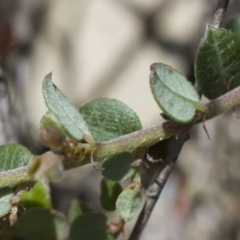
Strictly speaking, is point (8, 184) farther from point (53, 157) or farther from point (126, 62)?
point (126, 62)

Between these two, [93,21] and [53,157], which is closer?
[53,157]

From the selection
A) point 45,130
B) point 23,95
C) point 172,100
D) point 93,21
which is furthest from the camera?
point 93,21

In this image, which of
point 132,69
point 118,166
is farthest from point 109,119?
point 132,69

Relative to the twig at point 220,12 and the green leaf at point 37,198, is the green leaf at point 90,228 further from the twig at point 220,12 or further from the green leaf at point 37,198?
the twig at point 220,12

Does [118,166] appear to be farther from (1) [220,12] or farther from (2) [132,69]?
(2) [132,69]

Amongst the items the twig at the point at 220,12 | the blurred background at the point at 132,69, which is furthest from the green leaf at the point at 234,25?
the blurred background at the point at 132,69

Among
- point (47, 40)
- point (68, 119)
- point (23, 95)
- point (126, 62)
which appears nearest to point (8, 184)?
point (68, 119)

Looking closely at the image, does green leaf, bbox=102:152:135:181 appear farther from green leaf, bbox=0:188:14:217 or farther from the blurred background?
the blurred background
